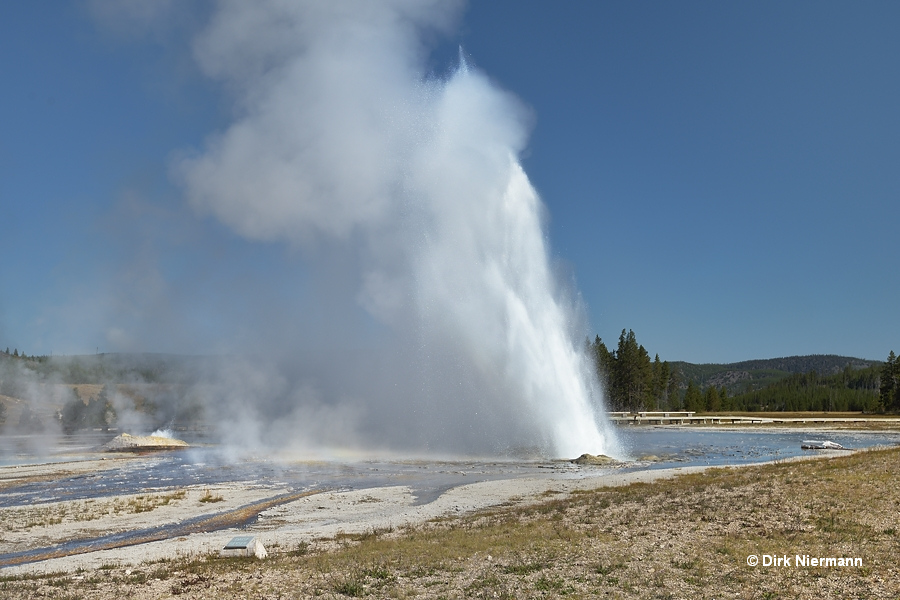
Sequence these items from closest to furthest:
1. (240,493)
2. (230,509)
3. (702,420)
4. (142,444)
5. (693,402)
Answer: (230,509)
(240,493)
(142,444)
(702,420)
(693,402)

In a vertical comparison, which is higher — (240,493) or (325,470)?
(240,493)

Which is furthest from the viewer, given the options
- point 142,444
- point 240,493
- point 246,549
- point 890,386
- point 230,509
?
point 890,386

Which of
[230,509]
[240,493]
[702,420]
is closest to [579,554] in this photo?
[230,509]

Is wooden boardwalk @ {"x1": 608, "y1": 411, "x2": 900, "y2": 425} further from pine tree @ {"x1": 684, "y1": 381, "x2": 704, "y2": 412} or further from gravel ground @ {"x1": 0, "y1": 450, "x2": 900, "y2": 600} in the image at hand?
gravel ground @ {"x1": 0, "y1": 450, "x2": 900, "y2": 600}

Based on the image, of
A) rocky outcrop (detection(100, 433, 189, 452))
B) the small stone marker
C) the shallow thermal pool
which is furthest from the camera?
rocky outcrop (detection(100, 433, 189, 452))

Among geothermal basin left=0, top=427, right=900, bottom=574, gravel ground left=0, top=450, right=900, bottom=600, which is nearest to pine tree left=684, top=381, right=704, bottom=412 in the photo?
geothermal basin left=0, top=427, right=900, bottom=574

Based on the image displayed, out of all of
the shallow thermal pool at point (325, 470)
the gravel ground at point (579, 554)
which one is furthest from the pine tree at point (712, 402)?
the gravel ground at point (579, 554)

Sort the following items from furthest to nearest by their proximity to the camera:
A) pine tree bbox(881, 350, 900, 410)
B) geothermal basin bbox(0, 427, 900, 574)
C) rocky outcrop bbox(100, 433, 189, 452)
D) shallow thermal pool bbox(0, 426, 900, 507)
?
pine tree bbox(881, 350, 900, 410), rocky outcrop bbox(100, 433, 189, 452), shallow thermal pool bbox(0, 426, 900, 507), geothermal basin bbox(0, 427, 900, 574)

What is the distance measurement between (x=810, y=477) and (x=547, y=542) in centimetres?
1375

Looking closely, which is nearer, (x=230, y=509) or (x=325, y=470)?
(x=230, y=509)

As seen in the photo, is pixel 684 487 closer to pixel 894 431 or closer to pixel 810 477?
pixel 810 477

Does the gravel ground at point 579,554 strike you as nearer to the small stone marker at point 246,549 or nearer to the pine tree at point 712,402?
the small stone marker at point 246,549

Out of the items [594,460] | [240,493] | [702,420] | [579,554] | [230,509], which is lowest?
[702,420]

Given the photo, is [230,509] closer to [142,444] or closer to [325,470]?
[325,470]
